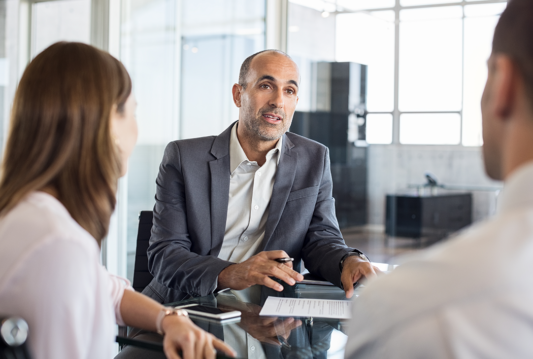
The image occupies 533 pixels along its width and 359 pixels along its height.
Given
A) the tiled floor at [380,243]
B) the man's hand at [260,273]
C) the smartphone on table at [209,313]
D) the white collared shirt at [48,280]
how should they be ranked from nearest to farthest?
the white collared shirt at [48,280], the smartphone on table at [209,313], the man's hand at [260,273], the tiled floor at [380,243]

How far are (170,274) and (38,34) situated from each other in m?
2.97

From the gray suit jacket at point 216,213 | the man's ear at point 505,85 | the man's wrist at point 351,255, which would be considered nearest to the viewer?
the man's ear at point 505,85

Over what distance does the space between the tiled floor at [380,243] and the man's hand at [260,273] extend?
179 centimetres

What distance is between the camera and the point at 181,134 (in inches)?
150

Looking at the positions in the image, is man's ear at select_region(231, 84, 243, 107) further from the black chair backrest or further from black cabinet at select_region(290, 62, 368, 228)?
black cabinet at select_region(290, 62, 368, 228)

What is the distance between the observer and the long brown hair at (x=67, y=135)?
3.36ft

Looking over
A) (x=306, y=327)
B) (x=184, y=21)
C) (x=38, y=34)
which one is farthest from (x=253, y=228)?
(x=38, y=34)

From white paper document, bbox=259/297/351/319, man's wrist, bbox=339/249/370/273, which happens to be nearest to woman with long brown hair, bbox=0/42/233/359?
white paper document, bbox=259/297/351/319

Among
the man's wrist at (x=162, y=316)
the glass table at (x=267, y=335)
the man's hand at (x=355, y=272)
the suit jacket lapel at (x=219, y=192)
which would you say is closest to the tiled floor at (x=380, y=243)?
the suit jacket lapel at (x=219, y=192)

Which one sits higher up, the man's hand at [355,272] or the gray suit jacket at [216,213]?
the gray suit jacket at [216,213]

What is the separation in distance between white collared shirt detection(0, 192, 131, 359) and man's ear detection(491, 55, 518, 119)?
0.72 m

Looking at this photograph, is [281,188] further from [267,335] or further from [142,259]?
[267,335]

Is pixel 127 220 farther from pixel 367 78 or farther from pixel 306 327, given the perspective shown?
pixel 306 327

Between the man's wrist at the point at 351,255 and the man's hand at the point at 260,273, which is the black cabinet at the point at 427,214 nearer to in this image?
the man's wrist at the point at 351,255
